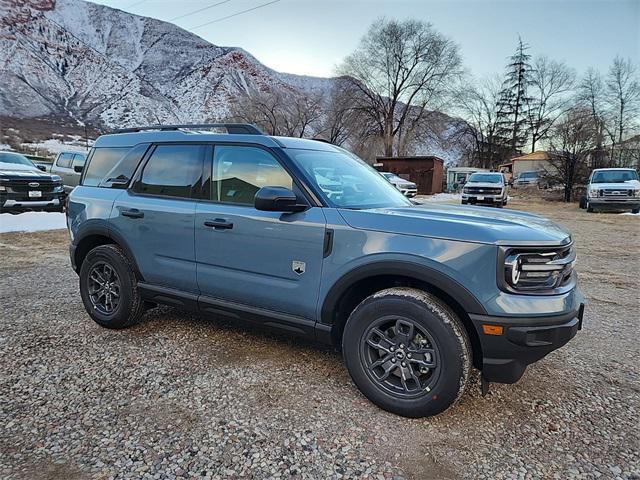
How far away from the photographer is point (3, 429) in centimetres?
239

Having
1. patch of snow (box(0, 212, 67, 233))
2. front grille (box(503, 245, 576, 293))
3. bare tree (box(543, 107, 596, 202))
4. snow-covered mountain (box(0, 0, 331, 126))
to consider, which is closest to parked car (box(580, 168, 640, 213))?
bare tree (box(543, 107, 596, 202))

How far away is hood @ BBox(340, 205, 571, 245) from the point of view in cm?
237

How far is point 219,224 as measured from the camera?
321 cm

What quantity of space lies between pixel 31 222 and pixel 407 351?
1109cm

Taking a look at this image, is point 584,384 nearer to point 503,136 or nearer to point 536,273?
point 536,273

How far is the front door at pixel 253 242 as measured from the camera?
2.88 metres

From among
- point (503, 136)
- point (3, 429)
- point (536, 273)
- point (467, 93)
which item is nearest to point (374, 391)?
point (536, 273)

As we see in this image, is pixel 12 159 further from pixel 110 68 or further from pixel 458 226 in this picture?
pixel 110 68

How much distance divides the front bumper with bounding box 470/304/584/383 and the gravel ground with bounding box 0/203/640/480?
1.33 ft

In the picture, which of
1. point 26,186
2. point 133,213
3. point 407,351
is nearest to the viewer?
point 407,351

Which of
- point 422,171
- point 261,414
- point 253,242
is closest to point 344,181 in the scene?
point 253,242

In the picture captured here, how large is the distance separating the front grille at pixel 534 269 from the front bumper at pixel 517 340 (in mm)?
175

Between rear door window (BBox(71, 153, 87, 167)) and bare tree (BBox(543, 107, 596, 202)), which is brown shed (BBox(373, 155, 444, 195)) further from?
rear door window (BBox(71, 153, 87, 167))

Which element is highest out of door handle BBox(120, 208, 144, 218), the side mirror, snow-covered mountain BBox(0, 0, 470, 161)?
snow-covered mountain BBox(0, 0, 470, 161)
